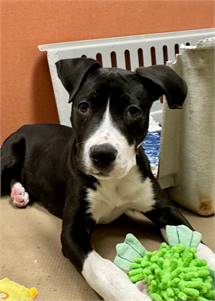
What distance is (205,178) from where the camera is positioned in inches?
71.6

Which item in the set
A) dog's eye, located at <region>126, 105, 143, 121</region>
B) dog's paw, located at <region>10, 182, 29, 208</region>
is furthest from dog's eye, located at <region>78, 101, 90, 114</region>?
dog's paw, located at <region>10, 182, 29, 208</region>

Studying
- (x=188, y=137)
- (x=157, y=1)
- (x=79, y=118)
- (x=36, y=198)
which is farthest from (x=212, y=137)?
(x=157, y=1)

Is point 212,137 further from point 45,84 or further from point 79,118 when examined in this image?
point 45,84

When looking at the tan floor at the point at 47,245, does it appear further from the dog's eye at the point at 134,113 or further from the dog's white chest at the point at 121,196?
the dog's eye at the point at 134,113

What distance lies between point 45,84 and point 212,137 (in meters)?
1.18

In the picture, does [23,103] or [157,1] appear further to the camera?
[157,1]

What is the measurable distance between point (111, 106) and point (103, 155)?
0.17m

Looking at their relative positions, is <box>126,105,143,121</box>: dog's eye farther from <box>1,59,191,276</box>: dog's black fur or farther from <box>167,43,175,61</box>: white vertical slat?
<box>167,43,175,61</box>: white vertical slat

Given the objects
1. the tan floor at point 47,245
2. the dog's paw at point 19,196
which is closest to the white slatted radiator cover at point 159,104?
the tan floor at point 47,245

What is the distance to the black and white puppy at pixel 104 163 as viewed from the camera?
1.32 meters

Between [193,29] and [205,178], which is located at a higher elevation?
[193,29]

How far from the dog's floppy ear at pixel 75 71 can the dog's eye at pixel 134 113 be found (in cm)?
18

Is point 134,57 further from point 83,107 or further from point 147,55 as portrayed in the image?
point 83,107

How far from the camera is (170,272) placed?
1.13 metres
